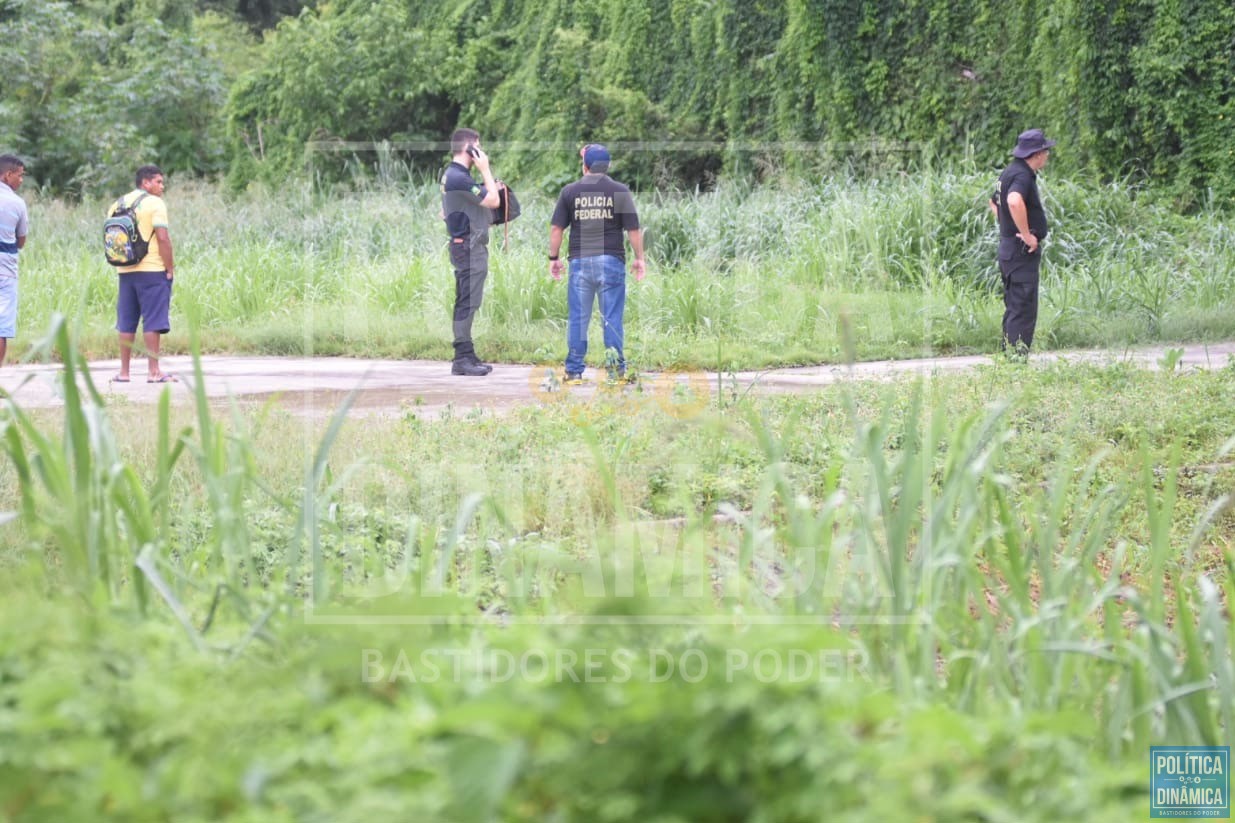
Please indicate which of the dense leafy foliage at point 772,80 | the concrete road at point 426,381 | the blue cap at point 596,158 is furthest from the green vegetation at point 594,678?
the dense leafy foliage at point 772,80

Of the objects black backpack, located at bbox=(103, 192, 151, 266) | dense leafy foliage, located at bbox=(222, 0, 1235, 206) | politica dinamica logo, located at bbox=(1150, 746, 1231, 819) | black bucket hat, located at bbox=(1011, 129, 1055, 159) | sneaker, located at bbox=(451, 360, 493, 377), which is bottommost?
politica dinamica logo, located at bbox=(1150, 746, 1231, 819)

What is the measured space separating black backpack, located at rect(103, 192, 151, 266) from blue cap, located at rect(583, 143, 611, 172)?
2943mm

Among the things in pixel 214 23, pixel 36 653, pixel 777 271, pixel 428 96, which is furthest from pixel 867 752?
pixel 214 23

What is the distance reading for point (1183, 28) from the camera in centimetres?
1489

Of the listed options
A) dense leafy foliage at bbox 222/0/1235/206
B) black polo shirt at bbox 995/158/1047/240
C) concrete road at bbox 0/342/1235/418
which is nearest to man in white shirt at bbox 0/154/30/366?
concrete road at bbox 0/342/1235/418

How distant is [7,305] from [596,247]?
3.87 m

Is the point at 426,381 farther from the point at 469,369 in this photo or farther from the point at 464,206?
the point at 464,206

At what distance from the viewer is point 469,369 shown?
9695 mm

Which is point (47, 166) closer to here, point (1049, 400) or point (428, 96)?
point (428, 96)

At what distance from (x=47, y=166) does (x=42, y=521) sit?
78.9ft

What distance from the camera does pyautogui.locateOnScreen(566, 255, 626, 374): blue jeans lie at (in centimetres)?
888

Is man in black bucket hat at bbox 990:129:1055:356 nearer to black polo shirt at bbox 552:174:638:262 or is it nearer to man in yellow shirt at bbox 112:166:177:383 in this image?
black polo shirt at bbox 552:174:638:262

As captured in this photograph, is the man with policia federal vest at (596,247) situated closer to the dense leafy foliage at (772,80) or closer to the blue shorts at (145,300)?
the blue shorts at (145,300)

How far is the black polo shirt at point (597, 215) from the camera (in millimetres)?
8797
